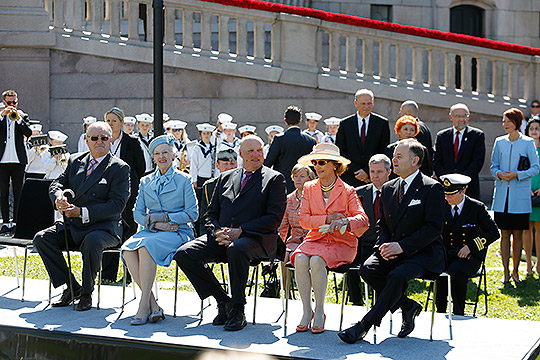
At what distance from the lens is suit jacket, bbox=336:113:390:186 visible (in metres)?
10.9

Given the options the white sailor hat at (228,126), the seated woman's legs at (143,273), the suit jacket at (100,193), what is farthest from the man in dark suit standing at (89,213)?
the white sailor hat at (228,126)

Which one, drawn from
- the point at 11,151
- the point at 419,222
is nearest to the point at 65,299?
the point at 419,222

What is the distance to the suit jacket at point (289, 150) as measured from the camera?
1098cm

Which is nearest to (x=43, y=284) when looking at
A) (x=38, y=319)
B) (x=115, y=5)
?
(x=38, y=319)

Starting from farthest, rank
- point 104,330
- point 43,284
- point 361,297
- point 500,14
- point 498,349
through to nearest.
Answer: point 500,14 < point 43,284 < point 361,297 < point 104,330 < point 498,349

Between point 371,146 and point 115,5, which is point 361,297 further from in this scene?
point 115,5

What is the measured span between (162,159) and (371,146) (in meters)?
3.25

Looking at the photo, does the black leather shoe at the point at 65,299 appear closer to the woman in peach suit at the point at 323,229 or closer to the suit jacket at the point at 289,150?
the woman in peach suit at the point at 323,229

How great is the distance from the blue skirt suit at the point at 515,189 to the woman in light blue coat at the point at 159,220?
170 inches

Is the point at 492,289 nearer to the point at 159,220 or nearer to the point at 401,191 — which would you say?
the point at 401,191

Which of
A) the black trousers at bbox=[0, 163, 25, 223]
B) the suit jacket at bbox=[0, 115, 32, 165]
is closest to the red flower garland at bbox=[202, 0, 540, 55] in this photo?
the suit jacket at bbox=[0, 115, 32, 165]

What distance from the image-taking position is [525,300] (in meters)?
9.94

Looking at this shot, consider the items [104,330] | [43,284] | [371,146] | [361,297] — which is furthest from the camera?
[371,146]

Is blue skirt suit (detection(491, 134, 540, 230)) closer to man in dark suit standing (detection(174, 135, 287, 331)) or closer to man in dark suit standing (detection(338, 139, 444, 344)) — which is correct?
man in dark suit standing (detection(338, 139, 444, 344))
